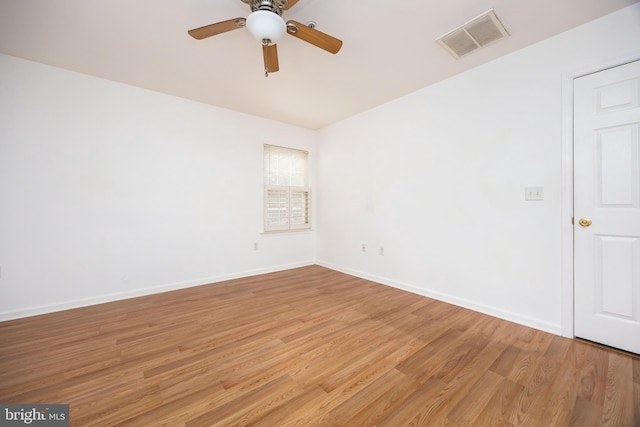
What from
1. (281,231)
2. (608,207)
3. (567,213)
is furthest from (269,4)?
(281,231)

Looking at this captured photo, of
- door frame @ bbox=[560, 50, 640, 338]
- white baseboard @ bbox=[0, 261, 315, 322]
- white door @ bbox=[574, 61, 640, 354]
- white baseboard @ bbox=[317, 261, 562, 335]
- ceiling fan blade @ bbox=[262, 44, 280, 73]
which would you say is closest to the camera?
white door @ bbox=[574, 61, 640, 354]

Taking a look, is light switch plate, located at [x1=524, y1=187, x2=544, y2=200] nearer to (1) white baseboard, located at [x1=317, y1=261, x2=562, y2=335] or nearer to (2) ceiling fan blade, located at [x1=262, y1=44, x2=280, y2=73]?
(1) white baseboard, located at [x1=317, y1=261, x2=562, y2=335]

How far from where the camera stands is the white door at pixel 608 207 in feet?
6.15

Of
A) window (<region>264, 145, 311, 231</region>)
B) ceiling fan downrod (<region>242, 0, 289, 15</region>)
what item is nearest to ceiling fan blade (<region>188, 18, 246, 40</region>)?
ceiling fan downrod (<region>242, 0, 289, 15</region>)

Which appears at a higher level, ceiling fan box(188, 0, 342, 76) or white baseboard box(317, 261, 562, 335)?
ceiling fan box(188, 0, 342, 76)

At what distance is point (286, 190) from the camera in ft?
15.0

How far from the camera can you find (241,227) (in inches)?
160

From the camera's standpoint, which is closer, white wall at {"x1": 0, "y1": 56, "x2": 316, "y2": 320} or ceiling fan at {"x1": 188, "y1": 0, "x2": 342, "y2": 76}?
ceiling fan at {"x1": 188, "y1": 0, "x2": 342, "y2": 76}

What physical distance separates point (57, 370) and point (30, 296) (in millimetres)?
1532

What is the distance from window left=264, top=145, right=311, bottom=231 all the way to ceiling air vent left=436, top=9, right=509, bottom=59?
117 inches

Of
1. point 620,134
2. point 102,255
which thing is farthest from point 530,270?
point 102,255

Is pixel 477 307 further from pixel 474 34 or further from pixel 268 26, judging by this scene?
pixel 268 26

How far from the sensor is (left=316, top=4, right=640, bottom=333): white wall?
2193mm

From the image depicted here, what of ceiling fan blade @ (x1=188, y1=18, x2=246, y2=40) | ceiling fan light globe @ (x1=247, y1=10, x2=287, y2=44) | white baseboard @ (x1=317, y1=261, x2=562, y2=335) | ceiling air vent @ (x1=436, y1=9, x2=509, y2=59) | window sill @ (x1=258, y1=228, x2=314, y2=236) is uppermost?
ceiling air vent @ (x1=436, y1=9, x2=509, y2=59)
